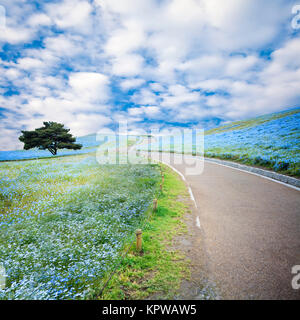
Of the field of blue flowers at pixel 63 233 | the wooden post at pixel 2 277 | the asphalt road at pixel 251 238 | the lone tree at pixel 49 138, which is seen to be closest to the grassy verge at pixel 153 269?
the field of blue flowers at pixel 63 233

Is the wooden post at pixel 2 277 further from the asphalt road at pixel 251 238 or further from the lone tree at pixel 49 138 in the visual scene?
the lone tree at pixel 49 138

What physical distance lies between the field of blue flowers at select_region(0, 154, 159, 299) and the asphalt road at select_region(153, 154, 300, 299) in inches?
123

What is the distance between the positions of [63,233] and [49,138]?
130 feet

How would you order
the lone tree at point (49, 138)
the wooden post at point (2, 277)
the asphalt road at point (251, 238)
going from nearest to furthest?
the asphalt road at point (251, 238) < the wooden post at point (2, 277) < the lone tree at point (49, 138)

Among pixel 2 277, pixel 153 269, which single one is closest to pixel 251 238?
pixel 153 269

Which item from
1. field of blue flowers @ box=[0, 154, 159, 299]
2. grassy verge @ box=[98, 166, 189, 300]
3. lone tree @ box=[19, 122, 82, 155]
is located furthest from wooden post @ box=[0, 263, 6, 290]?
lone tree @ box=[19, 122, 82, 155]

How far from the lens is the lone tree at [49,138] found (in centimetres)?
3866

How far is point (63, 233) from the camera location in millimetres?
7109

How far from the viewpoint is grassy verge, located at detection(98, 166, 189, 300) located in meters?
4.31

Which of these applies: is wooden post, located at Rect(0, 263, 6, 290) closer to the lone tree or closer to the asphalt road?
the asphalt road

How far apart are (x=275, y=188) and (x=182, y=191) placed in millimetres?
6591

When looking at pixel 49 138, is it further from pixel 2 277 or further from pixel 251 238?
pixel 251 238

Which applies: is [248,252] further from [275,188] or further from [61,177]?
[61,177]

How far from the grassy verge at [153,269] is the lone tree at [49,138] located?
4030 centimetres
